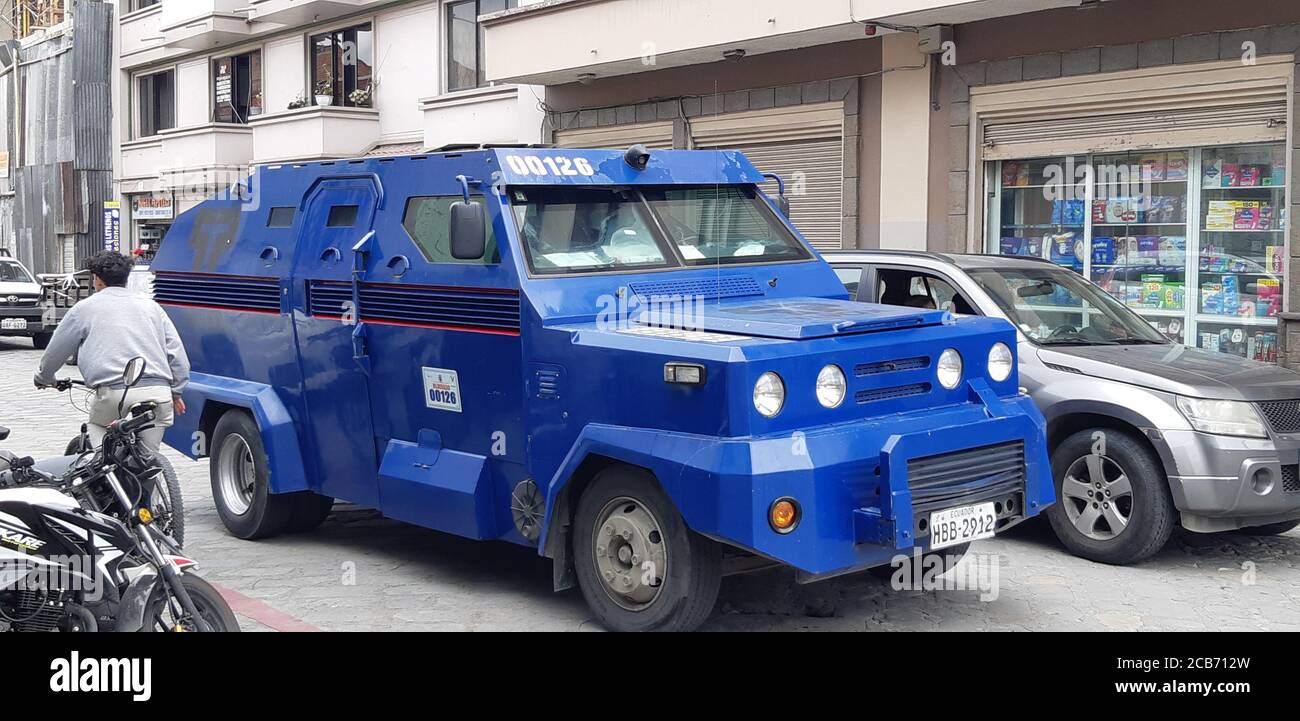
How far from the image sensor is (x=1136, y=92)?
41.0 feet

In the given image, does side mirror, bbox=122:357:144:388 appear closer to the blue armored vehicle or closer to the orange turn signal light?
the blue armored vehicle

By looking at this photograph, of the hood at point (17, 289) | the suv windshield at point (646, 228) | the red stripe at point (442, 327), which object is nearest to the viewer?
the red stripe at point (442, 327)

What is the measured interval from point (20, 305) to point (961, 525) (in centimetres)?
2144

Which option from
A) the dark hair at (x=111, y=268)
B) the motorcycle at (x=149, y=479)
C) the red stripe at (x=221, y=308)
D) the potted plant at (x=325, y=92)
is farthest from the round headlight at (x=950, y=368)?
the potted plant at (x=325, y=92)

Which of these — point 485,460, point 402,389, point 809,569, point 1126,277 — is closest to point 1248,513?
point 809,569

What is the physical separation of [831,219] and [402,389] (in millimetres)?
9465

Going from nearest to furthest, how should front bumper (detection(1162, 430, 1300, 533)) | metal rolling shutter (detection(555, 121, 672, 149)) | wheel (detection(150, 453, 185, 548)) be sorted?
wheel (detection(150, 453, 185, 548)), front bumper (detection(1162, 430, 1300, 533)), metal rolling shutter (detection(555, 121, 672, 149))

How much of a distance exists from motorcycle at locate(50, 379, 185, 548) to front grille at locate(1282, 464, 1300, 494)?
5490 millimetres

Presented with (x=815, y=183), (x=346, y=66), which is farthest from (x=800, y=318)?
(x=346, y=66)

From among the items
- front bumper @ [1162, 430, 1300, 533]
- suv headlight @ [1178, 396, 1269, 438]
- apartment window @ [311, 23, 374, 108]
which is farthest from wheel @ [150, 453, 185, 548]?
apartment window @ [311, 23, 374, 108]

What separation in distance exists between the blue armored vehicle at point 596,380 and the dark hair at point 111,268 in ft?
3.03

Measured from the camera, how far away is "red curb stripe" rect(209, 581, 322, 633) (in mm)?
6242

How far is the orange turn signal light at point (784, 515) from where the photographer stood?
5285mm

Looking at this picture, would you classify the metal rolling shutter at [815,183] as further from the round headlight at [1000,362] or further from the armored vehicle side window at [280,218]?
the round headlight at [1000,362]
